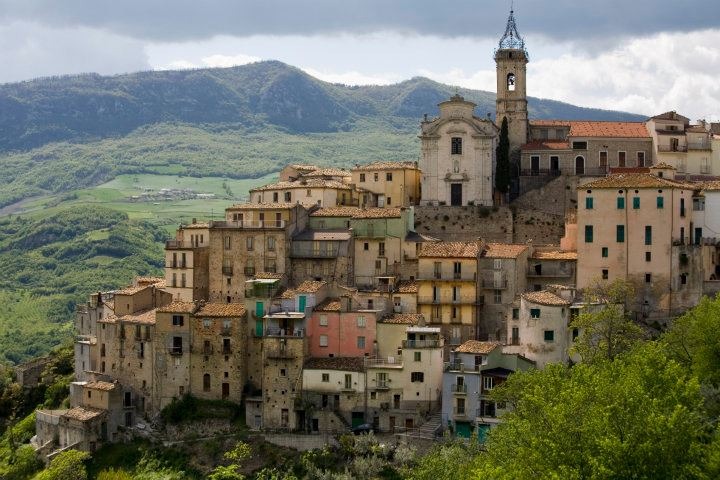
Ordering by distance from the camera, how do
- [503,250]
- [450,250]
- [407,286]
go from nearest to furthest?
[450,250]
[407,286]
[503,250]

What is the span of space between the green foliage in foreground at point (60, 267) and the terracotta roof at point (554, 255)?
79.0 m

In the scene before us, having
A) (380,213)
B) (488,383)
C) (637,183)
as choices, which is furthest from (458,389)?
(637,183)

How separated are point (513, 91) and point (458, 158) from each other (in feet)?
35.0

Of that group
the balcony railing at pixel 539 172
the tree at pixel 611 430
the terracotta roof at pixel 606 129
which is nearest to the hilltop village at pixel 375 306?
the balcony railing at pixel 539 172

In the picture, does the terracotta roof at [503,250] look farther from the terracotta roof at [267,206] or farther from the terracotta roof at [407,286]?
the terracotta roof at [267,206]

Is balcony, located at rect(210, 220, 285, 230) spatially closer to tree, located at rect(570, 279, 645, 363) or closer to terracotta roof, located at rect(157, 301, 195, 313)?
terracotta roof, located at rect(157, 301, 195, 313)

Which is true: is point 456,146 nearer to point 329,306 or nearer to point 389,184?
point 389,184

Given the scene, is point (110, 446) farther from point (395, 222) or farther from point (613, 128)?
point (613, 128)

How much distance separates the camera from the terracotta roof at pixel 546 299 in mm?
65688

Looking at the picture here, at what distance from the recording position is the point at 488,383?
64.7 m

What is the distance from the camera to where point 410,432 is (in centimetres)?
6544

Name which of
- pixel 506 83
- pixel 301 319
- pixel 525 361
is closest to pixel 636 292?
pixel 525 361

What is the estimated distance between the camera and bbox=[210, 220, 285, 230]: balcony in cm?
7619

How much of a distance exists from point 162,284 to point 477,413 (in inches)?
1148
